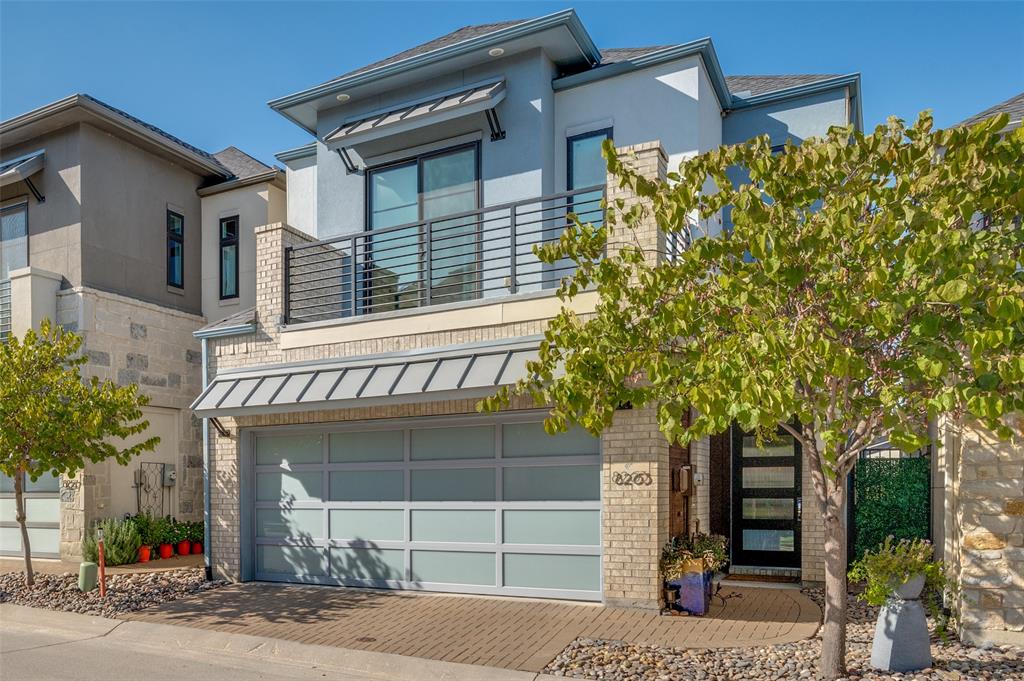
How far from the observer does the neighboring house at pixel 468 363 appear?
392 inches

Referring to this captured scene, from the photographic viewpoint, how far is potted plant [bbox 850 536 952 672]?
6887 millimetres

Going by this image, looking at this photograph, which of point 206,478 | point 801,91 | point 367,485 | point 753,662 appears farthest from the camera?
point 801,91

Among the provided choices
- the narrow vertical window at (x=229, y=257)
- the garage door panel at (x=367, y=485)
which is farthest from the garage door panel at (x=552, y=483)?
the narrow vertical window at (x=229, y=257)

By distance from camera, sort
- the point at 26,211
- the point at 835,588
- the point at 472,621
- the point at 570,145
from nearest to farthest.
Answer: the point at 835,588, the point at 472,621, the point at 570,145, the point at 26,211

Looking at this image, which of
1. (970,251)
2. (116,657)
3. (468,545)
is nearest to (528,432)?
(468,545)

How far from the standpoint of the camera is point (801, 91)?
13141mm

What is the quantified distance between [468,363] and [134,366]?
28.1ft

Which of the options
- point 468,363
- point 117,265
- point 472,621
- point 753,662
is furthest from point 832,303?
point 117,265

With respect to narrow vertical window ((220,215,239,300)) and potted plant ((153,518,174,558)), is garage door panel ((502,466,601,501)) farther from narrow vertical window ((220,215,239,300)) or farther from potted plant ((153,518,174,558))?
narrow vertical window ((220,215,239,300))

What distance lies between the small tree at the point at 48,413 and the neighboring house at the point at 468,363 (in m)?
1.27

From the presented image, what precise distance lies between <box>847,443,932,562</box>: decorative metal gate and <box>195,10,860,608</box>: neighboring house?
658 millimetres

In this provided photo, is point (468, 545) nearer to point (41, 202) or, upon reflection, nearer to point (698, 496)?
point (698, 496)

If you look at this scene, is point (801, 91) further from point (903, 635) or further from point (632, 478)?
point (903, 635)

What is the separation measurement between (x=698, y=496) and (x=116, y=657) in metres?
7.63
